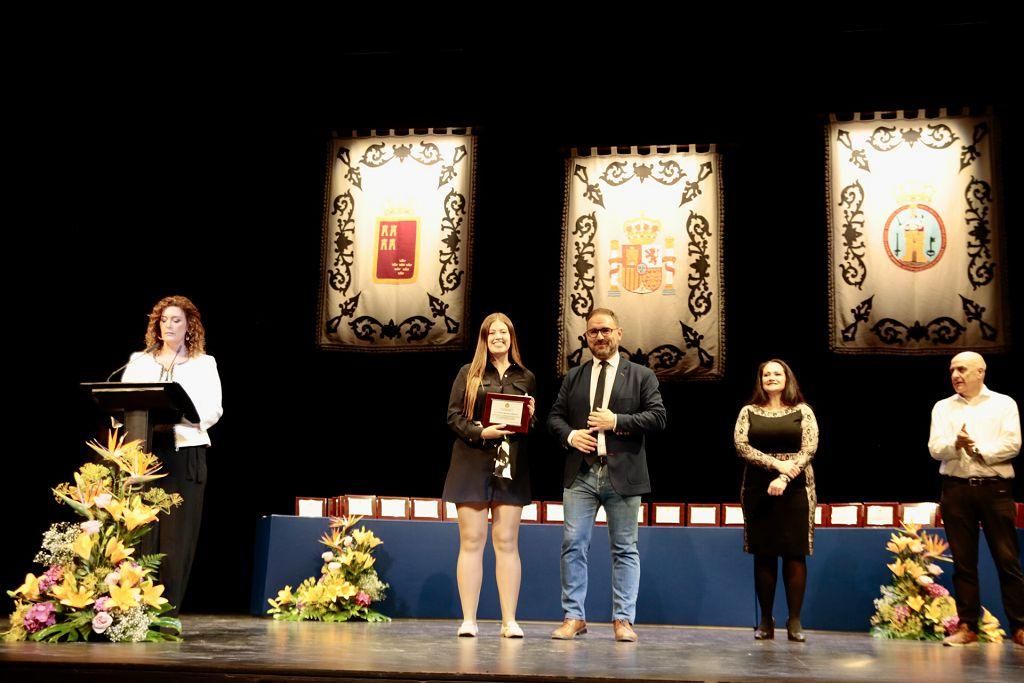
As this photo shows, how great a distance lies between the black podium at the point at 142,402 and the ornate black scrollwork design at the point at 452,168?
292 centimetres

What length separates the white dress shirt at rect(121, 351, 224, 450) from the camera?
4445 mm

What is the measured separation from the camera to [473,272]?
21.9 ft

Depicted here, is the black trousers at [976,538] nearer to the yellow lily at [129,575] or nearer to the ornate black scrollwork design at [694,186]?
the ornate black scrollwork design at [694,186]

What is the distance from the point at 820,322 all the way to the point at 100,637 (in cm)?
486

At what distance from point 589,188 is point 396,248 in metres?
1.29

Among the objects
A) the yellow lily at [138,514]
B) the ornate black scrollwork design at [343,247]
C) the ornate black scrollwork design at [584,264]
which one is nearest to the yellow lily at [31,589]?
the yellow lily at [138,514]

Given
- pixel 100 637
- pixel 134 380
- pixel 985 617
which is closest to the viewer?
pixel 100 637

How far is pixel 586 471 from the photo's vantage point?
4625mm

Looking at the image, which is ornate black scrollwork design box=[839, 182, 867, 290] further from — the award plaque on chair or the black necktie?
the award plaque on chair

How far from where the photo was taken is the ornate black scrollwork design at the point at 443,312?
656cm

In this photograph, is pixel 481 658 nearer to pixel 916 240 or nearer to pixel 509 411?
pixel 509 411

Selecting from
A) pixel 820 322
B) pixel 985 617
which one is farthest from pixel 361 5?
pixel 985 617

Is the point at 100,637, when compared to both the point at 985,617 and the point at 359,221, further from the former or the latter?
the point at 985,617

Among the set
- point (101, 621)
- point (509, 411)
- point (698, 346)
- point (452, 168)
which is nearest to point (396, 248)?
point (452, 168)
